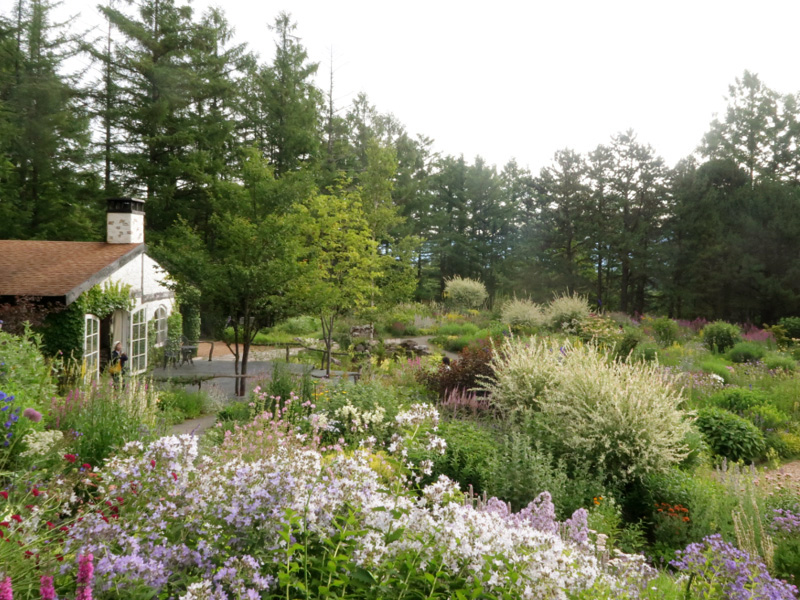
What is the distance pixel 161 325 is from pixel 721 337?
1725 centimetres

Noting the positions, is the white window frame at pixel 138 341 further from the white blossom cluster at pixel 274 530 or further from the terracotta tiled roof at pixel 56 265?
the white blossom cluster at pixel 274 530

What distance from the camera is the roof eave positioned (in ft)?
38.5

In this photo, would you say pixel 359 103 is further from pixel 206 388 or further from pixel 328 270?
pixel 206 388

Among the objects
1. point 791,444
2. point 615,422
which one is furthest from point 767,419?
point 615,422

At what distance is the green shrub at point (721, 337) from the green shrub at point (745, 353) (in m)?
0.88

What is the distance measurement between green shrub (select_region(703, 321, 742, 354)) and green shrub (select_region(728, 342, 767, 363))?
88 cm

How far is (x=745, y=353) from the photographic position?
1490 centimetres

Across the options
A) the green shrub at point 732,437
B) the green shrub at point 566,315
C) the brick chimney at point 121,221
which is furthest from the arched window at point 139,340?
the green shrub at point 732,437

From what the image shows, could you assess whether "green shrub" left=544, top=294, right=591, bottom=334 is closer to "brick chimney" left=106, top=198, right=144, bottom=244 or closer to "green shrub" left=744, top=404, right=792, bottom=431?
"green shrub" left=744, top=404, right=792, bottom=431

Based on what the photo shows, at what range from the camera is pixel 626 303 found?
29.8 m

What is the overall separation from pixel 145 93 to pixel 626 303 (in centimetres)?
2591

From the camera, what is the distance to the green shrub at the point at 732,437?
729 cm

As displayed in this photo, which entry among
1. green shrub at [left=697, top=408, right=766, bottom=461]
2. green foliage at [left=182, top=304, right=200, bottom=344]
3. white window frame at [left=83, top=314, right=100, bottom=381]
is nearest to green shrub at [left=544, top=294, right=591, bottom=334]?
green shrub at [left=697, top=408, right=766, bottom=461]

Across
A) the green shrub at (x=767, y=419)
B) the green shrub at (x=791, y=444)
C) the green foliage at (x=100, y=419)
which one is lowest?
the green shrub at (x=791, y=444)
